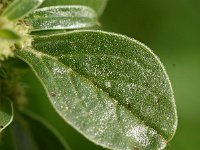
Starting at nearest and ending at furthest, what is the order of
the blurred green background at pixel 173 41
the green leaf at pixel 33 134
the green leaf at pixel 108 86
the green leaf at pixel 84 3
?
the green leaf at pixel 108 86 < the green leaf at pixel 84 3 < the green leaf at pixel 33 134 < the blurred green background at pixel 173 41

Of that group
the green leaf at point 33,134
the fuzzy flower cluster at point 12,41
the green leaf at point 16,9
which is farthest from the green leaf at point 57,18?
the green leaf at point 33,134

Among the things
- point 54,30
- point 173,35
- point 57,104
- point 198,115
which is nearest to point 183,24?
point 173,35

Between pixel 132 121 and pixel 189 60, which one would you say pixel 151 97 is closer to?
pixel 132 121

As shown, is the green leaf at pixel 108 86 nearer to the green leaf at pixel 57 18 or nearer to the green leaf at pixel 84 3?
the green leaf at pixel 57 18

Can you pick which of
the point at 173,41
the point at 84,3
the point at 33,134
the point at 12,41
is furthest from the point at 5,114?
the point at 173,41

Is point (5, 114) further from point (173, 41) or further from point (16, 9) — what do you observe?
point (173, 41)

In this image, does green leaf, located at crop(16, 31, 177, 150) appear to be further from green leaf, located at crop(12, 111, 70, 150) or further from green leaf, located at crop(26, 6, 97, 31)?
green leaf, located at crop(12, 111, 70, 150)
